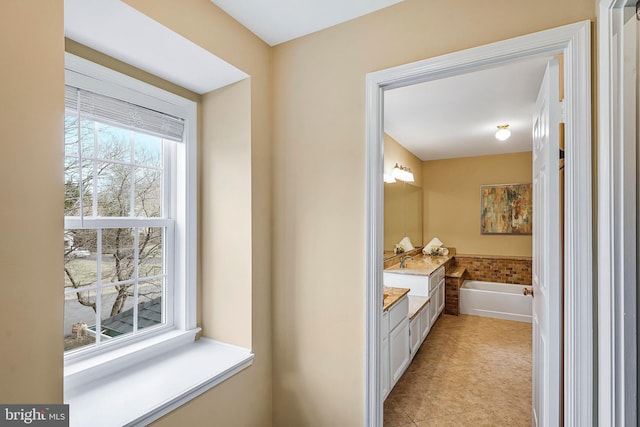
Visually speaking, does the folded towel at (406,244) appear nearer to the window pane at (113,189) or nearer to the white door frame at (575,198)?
the white door frame at (575,198)

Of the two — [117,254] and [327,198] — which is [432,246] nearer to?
[327,198]

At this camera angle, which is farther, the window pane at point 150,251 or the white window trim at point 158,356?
the window pane at point 150,251

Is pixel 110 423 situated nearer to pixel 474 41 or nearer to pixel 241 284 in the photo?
pixel 241 284

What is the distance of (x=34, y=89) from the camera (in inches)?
35.9

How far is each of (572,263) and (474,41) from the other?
3.20 ft

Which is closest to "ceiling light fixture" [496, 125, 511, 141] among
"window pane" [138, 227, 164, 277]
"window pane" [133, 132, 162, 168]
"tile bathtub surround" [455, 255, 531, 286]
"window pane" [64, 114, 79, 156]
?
"tile bathtub surround" [455, 255, 531, 286]

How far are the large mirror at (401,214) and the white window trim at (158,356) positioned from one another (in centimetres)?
227

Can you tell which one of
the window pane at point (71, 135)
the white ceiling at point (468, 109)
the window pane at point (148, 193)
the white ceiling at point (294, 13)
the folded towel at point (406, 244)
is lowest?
the folded towel at point (406, 244)

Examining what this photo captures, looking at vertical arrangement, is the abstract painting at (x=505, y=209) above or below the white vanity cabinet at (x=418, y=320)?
above

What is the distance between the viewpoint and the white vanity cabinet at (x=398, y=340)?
2.31 metres

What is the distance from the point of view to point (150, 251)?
1739 millimetres

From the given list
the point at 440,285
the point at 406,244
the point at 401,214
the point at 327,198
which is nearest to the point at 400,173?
the point at 401,214

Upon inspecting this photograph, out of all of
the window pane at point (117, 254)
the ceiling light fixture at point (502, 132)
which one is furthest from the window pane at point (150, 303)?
the ceiling light fixture at point (502, 132)

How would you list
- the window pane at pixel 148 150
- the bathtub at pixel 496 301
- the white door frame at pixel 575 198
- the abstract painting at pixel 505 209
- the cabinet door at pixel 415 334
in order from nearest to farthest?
1. the white door frame at pixel 575 198
2. the window pane at pixel 148 150
3. the cabinet door at pixel 415 334
4. the bathtub at pixel 496 301
5. the abstract painting at pixel 505 209
